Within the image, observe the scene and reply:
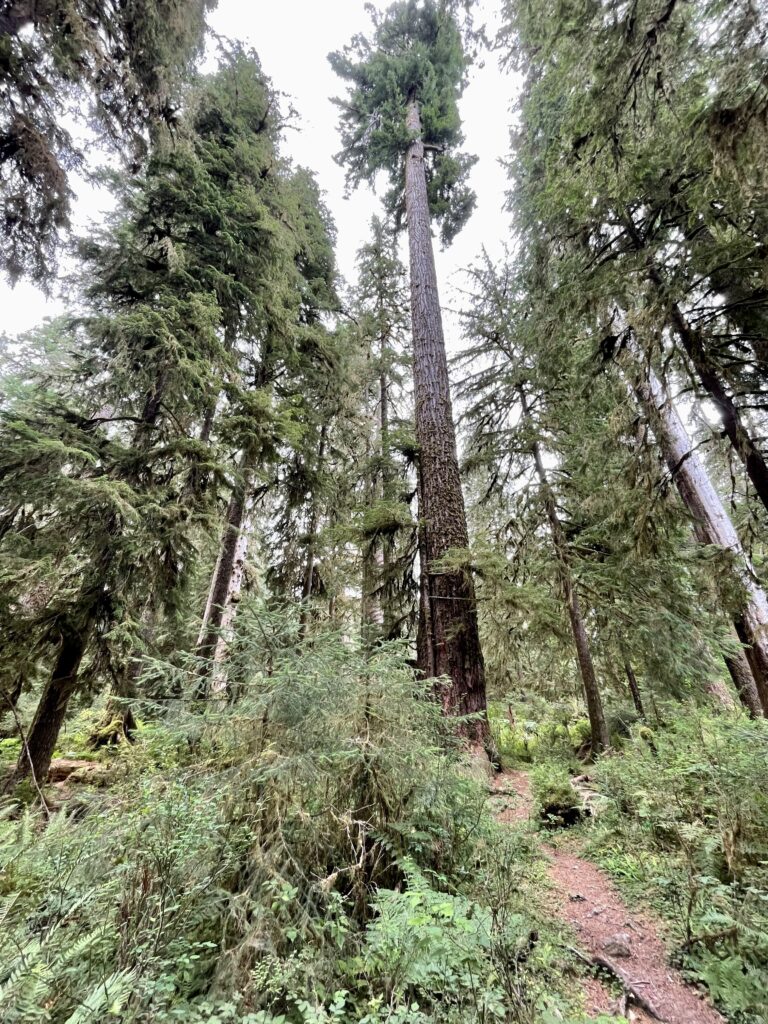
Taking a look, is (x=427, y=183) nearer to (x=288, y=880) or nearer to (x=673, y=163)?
(x=673, y=163)

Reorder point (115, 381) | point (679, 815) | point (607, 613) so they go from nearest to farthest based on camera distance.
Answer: point (679, 815), point (115, 381), point (607, 613)

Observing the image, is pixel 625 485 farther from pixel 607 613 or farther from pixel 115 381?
pixel 115 381

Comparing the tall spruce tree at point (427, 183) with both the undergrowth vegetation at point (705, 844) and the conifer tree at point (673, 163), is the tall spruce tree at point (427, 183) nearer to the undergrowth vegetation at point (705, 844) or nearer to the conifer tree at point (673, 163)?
the undergrowth vegetation at point (705, 844)

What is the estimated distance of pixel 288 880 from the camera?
82.4 inches

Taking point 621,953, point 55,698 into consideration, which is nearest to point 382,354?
point 55,698

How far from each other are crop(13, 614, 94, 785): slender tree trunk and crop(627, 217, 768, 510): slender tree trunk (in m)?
7.05

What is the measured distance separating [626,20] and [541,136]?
4.94m

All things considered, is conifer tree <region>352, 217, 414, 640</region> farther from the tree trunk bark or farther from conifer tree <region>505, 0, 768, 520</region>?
the tree trunk bark

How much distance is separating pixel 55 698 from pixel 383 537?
4.58 m

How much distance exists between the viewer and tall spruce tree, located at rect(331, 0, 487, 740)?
5020mm

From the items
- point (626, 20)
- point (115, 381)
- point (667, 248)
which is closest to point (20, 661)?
point (115, 381)

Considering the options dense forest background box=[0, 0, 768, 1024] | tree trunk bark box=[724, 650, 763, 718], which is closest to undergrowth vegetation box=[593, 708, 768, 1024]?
dense forest background box=[0, 0, 768, 1024]

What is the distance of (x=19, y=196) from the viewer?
4703mm

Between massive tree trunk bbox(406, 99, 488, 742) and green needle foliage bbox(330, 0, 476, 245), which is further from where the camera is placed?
green needle foliage bbox(330, 0, 476, 245)
